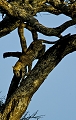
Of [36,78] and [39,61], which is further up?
[39,61]

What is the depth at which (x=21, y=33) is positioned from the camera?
4.75m

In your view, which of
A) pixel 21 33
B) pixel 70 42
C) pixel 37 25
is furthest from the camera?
pixel 21 33

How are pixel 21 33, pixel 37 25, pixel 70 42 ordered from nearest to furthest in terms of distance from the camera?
1. pixel 37 25
2. pixel 70 42
3. pixel 21 33

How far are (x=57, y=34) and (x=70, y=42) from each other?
26cm

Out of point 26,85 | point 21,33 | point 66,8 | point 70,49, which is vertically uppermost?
point 21,33

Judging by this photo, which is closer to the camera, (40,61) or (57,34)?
(57,34)

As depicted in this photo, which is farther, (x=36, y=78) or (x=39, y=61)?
(x=39, y=61)

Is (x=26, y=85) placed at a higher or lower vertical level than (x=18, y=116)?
higher

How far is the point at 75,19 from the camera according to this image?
383 centimetres

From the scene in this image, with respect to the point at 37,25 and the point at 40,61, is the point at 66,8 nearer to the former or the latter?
the point at 37,25

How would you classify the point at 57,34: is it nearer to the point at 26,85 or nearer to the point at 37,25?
the point at 37,25

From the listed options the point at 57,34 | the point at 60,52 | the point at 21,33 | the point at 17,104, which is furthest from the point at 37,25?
the point at 21,33

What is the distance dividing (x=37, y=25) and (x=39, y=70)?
51 cm

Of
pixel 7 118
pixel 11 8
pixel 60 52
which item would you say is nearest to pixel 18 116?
pixel 7 118
